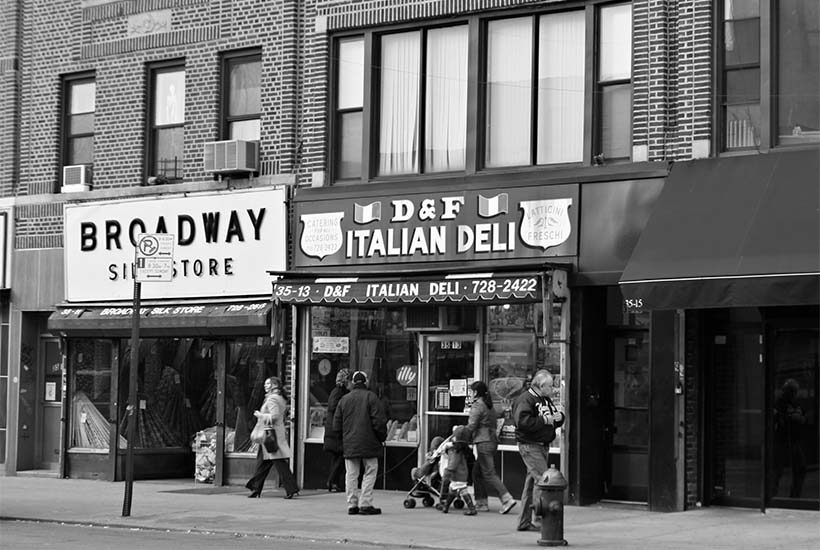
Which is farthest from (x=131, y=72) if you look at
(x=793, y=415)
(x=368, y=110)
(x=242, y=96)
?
(x=793, y=415)

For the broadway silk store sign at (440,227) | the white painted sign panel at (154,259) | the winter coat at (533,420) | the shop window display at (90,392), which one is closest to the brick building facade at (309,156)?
the broadway silk store sign at (440,227)

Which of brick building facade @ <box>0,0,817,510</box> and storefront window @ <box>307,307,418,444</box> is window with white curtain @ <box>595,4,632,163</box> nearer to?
brick building facade @ <box>0,0,817,510</box>

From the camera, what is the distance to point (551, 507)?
571 inches

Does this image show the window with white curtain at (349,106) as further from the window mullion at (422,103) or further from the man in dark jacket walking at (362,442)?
the man in dark jacket walking at (362,442)

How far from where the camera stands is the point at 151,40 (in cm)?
2391

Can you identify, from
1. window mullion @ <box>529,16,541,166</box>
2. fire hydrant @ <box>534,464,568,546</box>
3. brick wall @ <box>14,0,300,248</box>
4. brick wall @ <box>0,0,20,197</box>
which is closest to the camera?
fire hydrant @ <box>534,464,568,546</box>

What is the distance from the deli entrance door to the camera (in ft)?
66.6

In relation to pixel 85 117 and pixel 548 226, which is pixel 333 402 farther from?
pixel 85 117

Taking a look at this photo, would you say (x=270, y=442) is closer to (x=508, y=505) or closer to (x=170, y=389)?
(x=508, y=505)

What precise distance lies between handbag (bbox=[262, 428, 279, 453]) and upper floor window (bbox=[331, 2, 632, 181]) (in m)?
4.10

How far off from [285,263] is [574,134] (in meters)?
5.09

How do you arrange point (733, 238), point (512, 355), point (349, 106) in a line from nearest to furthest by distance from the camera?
point (733, 238), point (512, 355), point (349, 106)

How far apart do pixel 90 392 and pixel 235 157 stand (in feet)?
17.0

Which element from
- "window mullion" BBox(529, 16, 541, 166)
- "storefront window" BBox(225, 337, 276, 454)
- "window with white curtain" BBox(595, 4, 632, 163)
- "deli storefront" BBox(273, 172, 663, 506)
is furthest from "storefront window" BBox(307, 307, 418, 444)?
"window with white curtain" BBox(595, 4, 632, 163)
